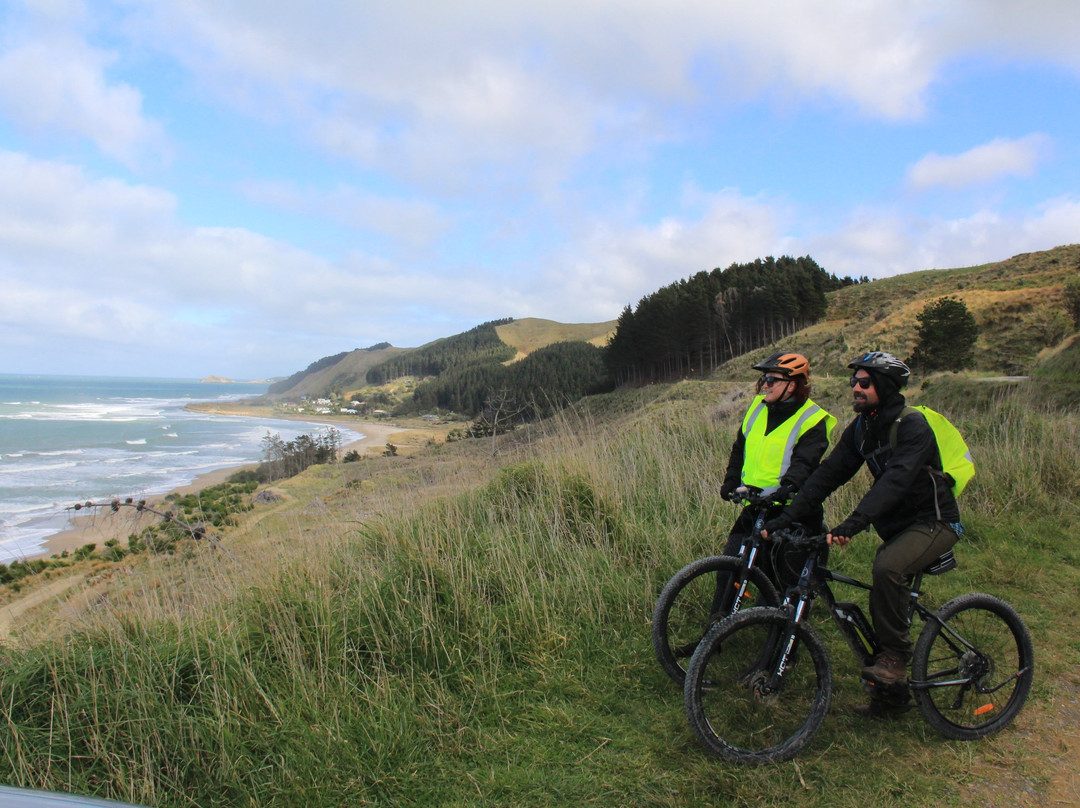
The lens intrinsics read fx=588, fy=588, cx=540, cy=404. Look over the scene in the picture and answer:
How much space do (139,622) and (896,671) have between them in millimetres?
4359

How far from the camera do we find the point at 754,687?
309cm

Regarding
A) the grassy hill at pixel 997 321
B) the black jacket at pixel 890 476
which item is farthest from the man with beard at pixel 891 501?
the grassy hill at pixel 997 321

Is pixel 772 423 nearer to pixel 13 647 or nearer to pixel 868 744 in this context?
pixel 868 744

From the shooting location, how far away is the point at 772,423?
143 inches

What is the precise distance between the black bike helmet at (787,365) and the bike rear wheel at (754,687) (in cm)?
136

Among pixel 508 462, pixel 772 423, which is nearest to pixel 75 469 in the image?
pixel 508 462

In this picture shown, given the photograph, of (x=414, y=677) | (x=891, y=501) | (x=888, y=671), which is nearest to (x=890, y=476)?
(x=891, y=501)

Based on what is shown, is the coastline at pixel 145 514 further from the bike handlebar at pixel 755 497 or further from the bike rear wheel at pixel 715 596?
the bike handlebar at pixel 755 497

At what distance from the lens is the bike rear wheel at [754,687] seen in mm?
2932

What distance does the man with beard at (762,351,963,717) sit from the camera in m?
2.96

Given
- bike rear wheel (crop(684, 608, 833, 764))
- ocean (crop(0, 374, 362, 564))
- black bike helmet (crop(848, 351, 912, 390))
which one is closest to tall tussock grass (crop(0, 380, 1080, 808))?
bike rear wheel (crop(684, 608, 833, 764))

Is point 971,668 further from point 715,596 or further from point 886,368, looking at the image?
point 886,368

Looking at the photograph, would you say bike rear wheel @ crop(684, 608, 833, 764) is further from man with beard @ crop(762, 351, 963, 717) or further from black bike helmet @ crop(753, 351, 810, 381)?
black bike helmet @ crop(753, 351, 810, 381)

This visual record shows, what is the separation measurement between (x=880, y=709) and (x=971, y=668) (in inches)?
20.8
